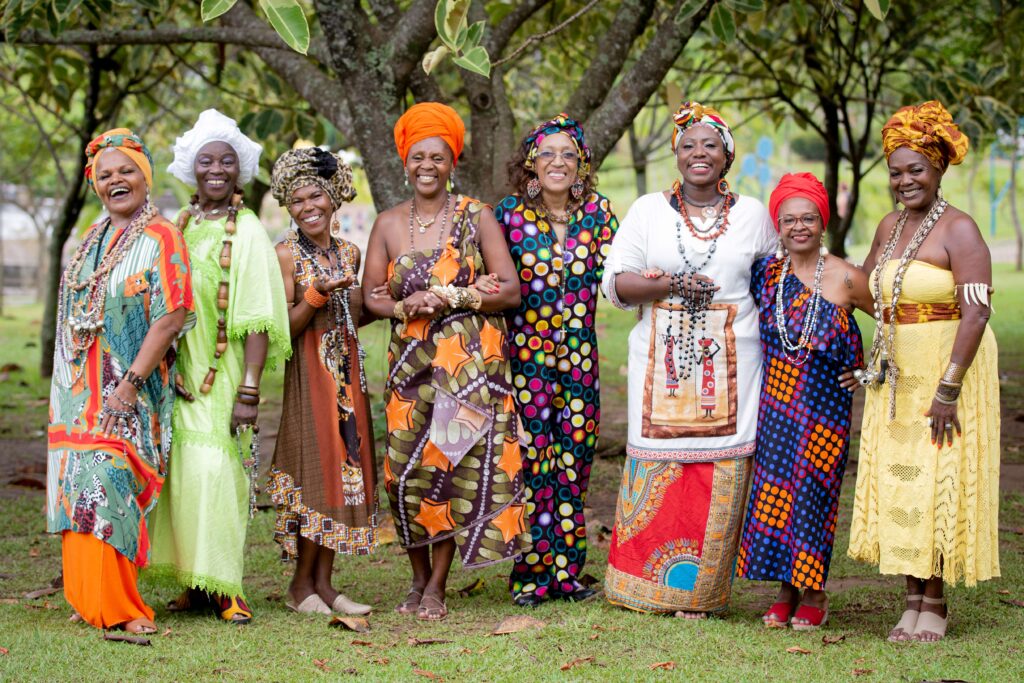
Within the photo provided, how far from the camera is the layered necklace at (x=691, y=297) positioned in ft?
15.8

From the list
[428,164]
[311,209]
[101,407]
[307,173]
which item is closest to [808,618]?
[428,164]

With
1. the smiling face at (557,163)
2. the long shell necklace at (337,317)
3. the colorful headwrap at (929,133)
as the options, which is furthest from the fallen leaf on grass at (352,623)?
the colorful headwrap at (929,133)

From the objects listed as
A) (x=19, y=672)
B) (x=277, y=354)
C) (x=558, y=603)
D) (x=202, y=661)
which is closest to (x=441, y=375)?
(x=277, y=354)

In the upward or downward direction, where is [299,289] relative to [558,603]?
upward

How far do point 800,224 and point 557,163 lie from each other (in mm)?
1002

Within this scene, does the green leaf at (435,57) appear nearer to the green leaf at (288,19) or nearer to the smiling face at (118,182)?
the green leaf at (288,19)

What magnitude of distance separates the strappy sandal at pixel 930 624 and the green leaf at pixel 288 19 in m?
2.93

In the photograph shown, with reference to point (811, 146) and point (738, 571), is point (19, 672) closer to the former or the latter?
point (738, 571)

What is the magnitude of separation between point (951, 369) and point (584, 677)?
1662 mm

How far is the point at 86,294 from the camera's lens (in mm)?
4703

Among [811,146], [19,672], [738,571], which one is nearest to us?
[19,672]

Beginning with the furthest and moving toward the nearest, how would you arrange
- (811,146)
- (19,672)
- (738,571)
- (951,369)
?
(811,146) → (738,571) → (951,369) → (19,672)

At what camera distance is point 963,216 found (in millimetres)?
4453

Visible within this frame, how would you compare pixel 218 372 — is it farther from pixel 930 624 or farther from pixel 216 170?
pixel 930 624
